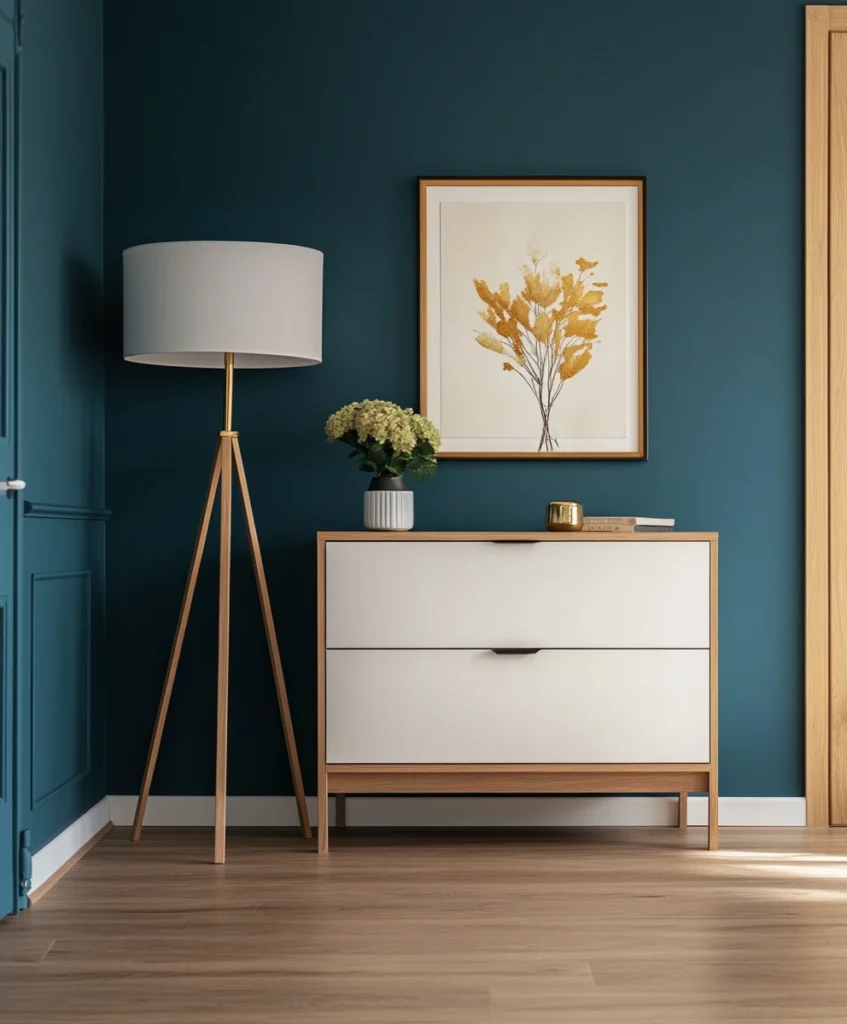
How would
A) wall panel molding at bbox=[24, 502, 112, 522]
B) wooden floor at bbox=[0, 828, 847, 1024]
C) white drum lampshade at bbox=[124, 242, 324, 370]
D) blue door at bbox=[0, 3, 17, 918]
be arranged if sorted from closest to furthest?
wooden floor at bbox=[0, 828, 847, 1024] < blue door at bbox=[0, 3, 17, 918] < wall panel molding at bbox=[24, 502, 112, 522] < white drum lampshade at bbox=[124, 242, 324, 370]

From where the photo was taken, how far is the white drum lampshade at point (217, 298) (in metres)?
3.14

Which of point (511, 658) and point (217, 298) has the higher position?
point (217, 298)

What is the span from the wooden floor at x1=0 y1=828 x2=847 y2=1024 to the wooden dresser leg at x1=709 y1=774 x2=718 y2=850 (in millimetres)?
44

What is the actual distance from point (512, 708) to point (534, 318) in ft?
3.96

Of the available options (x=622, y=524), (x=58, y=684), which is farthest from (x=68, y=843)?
(x=622, y=524)

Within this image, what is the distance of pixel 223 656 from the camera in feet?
10.6

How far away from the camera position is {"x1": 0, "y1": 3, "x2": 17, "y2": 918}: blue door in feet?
8.72

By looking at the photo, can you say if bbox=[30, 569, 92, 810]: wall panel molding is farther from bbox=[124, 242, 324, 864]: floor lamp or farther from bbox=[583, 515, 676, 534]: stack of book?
bbox=[583, 515, 676, 534]: stack of book

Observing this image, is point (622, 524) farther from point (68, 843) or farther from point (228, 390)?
point (68, 843)

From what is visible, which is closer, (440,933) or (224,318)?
(440,933)

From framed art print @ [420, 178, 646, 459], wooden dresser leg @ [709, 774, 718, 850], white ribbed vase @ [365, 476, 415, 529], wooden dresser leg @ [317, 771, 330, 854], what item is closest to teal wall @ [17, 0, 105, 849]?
wooden dresser leg @ [317, 771, 330, 854]

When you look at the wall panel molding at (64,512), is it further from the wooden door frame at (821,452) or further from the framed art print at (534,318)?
the wooden door frame at (821,452)

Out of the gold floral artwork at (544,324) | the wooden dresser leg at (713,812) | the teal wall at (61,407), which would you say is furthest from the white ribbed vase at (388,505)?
the wooden dresser leg at (713,812)

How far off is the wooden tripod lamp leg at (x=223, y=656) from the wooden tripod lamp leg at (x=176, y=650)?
5 cm
